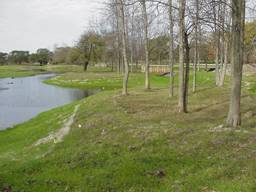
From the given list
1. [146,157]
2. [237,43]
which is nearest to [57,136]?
[146,157]

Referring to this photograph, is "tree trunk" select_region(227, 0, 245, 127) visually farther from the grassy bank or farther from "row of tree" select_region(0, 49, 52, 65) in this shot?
"row of tree" select_region(0, 49, 52, 65)

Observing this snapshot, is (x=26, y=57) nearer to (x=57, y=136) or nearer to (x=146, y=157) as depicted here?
(x=57, y=136)

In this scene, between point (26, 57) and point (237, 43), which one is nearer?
point (237, 43)

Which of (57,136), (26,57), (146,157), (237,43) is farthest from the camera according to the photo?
(26,57)

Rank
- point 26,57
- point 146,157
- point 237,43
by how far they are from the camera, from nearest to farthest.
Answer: point 146,157, point 237,43, point 26,57

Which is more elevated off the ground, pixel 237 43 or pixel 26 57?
pixel 26 57

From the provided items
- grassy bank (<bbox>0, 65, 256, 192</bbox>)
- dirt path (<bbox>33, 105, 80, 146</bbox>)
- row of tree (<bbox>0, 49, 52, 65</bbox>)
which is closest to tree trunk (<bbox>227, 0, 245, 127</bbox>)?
grassy bank (<bbox>0, 65, 256, 192</bbox>)

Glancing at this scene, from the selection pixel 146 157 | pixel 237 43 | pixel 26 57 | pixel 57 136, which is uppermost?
pixel 26 57

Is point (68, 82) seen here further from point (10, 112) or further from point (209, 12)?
point (209, 12)

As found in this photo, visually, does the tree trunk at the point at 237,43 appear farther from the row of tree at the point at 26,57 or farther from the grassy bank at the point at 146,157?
the row of tree at the point at 26,57

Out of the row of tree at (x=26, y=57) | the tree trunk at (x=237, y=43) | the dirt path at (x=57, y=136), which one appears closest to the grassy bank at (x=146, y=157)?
the dirt path at (x=57, y=136)

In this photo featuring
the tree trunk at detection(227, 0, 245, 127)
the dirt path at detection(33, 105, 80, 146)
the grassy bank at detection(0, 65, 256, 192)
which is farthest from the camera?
the dirt path at detection(33, 105, 80, 146)

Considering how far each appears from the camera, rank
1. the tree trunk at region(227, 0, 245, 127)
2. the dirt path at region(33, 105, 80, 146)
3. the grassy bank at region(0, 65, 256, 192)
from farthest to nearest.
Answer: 1. the dirt path at region(33, 105, 80, 146)
2. the tree trunk at region(227, 0, 245, 127)
3. the grassy bank at region(0, 65, 256, 192)

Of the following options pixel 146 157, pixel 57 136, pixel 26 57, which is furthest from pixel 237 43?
pixel 26 57
